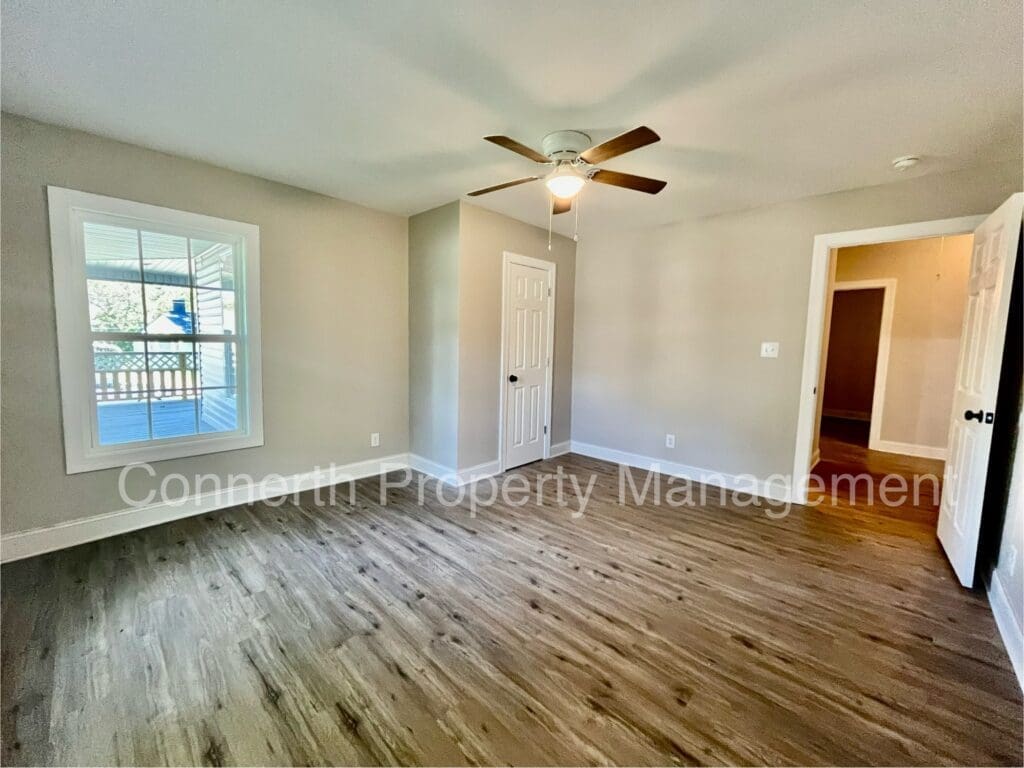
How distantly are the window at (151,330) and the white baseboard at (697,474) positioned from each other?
132 inches

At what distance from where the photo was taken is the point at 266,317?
3285mm

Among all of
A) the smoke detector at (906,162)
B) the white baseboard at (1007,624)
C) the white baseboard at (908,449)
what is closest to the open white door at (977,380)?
the white baseboard at (1007,624)

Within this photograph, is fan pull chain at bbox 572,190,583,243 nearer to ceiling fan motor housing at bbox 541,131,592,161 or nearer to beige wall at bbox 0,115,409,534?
ceiling fan motor housing at bbox 541,131,592,161

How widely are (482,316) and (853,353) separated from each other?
6.77 meters

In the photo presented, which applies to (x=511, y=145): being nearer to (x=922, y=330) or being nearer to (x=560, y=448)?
(x=560, y=448)

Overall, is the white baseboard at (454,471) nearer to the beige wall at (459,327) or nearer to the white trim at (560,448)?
the beige wall at (459,327)

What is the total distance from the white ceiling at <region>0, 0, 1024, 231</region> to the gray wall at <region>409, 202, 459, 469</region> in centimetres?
98

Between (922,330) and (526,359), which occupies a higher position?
(922,330)

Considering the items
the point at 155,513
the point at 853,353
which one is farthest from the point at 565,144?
the point at 853,353

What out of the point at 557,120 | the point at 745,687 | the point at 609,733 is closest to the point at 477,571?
the point at 609,733

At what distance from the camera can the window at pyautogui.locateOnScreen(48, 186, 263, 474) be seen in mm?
2541

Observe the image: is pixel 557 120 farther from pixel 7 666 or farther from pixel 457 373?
pixel 7 666

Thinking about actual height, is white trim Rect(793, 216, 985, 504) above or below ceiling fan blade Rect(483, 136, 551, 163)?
below

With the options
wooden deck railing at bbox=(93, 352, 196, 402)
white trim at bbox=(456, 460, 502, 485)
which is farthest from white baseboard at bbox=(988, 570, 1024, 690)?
wooden deck railing at bbox=(93, 352, 196, 402)
